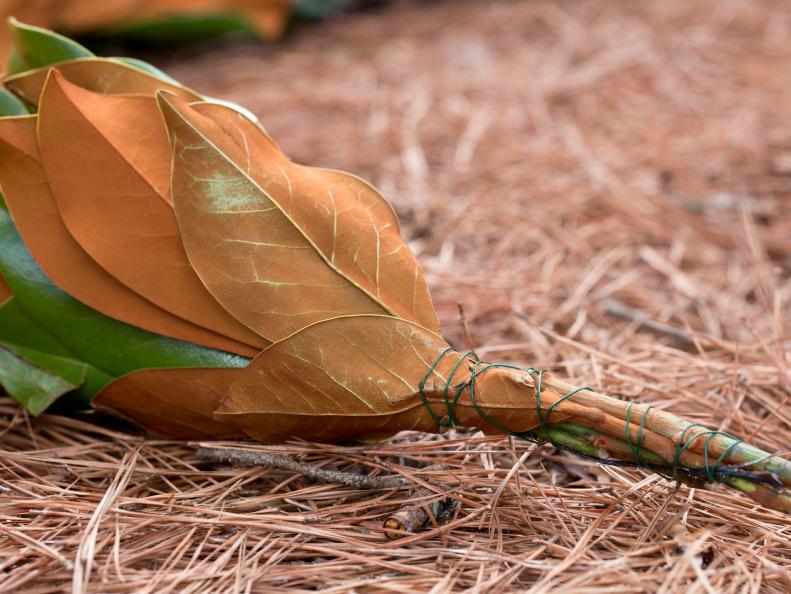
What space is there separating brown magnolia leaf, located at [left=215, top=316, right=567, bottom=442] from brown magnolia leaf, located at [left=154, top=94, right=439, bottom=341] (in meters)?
0.04

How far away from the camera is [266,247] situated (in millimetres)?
1119

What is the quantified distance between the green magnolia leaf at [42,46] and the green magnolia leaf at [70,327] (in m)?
0.28

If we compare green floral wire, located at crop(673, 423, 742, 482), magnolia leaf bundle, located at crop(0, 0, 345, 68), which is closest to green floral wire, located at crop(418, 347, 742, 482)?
green floral wire, located at crop(673, 423, 742, 482)

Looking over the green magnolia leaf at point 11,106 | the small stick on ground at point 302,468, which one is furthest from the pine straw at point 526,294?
the green magnolia leaf at point 11,106

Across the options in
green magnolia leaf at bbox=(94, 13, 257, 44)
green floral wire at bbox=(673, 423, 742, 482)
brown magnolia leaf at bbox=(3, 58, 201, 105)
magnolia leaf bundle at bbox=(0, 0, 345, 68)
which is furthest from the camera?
green magnolia leaf at bbox=(94, 13, 257, 44)

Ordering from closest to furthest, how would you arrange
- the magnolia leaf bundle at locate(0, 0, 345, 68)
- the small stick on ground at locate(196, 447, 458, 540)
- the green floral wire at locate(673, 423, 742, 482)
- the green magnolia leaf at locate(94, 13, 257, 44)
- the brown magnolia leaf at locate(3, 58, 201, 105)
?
the green floral wire at locate(673, 423, 742, 482), the small stick on ground at locate(196, 447, 458, 540), the brown magnolia leaf at locate(3, 58, 201, 105), the magnolia leaf bundle at locate(0, 0, 345, 68), the green magnolia leaf at locate(94, 13, 257, 44)

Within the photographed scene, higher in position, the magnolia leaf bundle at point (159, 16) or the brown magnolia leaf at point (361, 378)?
the magnolia leaf bundle at point (159, 16)

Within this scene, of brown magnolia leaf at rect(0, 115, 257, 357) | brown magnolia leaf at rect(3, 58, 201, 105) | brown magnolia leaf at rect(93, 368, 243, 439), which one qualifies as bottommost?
brown magnolia leaf at rect(93, 368, 243, 439)

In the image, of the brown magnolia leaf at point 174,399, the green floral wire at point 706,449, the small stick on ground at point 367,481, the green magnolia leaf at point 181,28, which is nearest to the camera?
the green floral wire at point 706,449

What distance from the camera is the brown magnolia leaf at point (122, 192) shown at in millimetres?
1146

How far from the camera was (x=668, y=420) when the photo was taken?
0.98 metres

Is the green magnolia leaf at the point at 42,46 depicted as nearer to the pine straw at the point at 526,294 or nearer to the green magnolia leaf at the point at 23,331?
the green magnolia leaf at the point at 23,331

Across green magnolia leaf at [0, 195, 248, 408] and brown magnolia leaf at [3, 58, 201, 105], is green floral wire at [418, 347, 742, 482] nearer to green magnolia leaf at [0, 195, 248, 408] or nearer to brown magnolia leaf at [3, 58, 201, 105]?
green magnolia leaf at [0, 195, 248, 408]

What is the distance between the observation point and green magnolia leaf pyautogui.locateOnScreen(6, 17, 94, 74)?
51.6 inches
